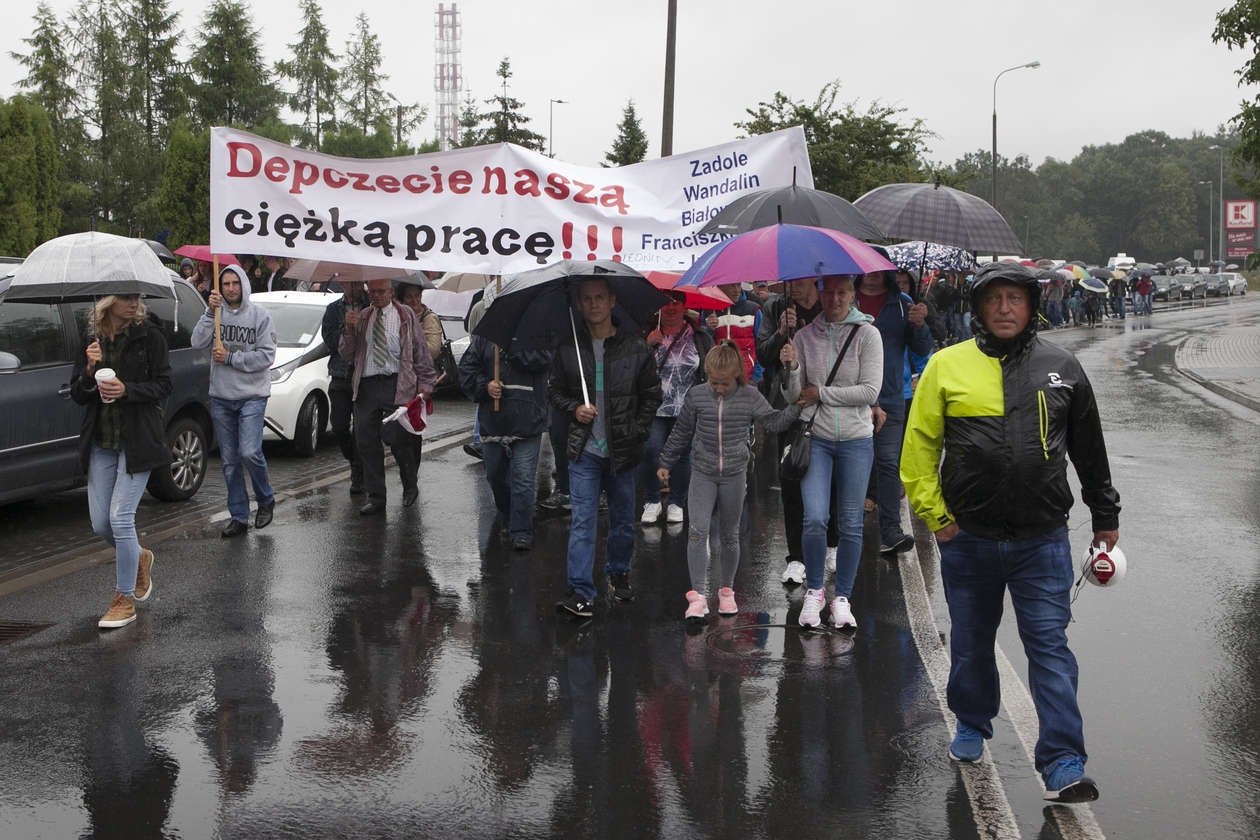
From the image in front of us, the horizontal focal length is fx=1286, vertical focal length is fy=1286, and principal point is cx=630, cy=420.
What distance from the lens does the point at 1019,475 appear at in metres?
4.33

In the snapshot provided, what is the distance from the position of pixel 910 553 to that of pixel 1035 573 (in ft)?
13.1

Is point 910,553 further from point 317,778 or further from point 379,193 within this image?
point 317,778

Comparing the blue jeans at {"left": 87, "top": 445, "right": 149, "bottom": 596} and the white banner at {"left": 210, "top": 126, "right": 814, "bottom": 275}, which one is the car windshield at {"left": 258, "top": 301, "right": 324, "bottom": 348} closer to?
the white banner at {"left": 210, "top": 126, "right": 814, "bottom": 275}

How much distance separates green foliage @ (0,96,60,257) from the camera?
29.7 metres

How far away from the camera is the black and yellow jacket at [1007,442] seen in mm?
4344

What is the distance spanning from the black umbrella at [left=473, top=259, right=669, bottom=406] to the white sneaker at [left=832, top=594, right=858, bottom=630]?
1656mm

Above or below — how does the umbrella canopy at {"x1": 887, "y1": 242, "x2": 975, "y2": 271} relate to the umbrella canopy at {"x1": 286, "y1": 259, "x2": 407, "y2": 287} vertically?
above

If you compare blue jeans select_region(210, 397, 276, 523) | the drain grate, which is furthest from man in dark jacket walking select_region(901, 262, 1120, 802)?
blue jeans select_region(210, 397, 276, 523)

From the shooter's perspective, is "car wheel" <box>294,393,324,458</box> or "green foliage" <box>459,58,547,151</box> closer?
"car wheel" <box>294,393,324,458</box>

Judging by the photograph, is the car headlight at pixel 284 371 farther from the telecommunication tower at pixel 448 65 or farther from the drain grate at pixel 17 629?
the telecommunication tower at pixel 448 65

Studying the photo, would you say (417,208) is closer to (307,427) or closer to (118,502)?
(118,502)

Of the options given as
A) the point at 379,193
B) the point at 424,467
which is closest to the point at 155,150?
the point at 424,467

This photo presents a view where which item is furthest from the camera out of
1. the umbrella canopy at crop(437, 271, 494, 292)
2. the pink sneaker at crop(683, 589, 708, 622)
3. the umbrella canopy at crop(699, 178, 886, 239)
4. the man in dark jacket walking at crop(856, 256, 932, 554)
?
the umbrella canopy at crop(437, 271, 494, 292)

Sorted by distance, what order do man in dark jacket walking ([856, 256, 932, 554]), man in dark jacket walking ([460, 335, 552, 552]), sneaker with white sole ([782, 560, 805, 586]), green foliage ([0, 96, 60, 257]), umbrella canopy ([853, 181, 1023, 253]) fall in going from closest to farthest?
1. sneaker with white sole ([782, 560, 805, 586])
2. umbrella canopy ([853, 181, 1023, 253])
3. man in dark jacket walking ([856, 256, 932, 554])
4. man in dark jacket walking ([460, 335, 552, 552])
5. green foliage ([0, 96, 60, 257])
